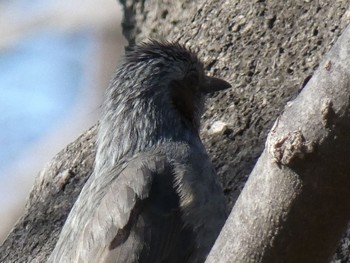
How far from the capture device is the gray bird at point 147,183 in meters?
4.05

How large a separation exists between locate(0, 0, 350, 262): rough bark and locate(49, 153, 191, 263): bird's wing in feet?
1.65

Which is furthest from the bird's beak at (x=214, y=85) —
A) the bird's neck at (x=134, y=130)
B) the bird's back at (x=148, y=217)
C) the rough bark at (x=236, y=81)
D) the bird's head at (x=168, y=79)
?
the bird's back at (x=148, y=217)

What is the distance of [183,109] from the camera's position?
195 inches

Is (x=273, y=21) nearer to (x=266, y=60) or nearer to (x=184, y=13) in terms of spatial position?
(x=266, y=60)

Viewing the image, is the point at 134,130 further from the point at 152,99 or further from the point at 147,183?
the point at 147,183

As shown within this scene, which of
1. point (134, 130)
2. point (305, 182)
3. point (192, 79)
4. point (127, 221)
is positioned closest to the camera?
point (305, 182)

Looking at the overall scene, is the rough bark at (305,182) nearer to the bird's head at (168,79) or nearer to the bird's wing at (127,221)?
the bird's wing at (127,221)

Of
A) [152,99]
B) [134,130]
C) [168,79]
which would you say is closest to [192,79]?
[168,79]

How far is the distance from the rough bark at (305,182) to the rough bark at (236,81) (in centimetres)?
197

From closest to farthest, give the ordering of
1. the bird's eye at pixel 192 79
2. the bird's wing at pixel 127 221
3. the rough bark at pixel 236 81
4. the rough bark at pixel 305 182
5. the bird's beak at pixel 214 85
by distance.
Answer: the rough bark at pixel 305 182 < the bird's wing at pixel 127 221 < the rough bark at pixel 236 81 < the bird's beak at pixel 214 85 < the bird's eye at pixel 192 79

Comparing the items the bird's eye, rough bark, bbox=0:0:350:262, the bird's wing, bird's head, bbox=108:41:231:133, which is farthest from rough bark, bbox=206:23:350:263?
the bird's eye

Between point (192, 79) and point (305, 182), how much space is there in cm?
262

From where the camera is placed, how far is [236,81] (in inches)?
203

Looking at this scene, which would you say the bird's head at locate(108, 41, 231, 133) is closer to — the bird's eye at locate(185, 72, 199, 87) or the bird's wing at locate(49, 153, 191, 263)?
the bird's eye at locate(185, 72, 199, 87)
